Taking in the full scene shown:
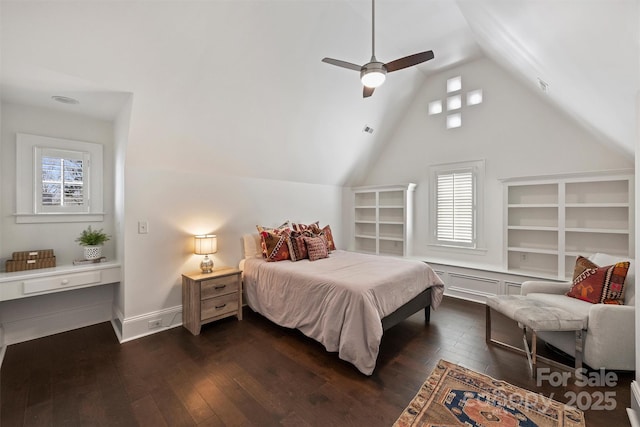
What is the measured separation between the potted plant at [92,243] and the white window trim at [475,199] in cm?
487

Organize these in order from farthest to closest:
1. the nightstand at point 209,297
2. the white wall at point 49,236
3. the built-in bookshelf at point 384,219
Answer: the built-in bookshelf at point 384,219, the nightstand at point 209,297, the white wall at point 49,236

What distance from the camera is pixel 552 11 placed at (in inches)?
65.2

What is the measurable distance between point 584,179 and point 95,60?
5274mm

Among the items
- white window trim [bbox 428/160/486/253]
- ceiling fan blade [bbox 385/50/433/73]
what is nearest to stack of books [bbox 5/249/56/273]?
ceiling fan blade [bbox 385/50/433/73]

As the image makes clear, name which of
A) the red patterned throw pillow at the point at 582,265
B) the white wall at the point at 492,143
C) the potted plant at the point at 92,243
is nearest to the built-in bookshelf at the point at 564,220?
the white wall at the point at 492,143

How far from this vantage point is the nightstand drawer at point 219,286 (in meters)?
3.05

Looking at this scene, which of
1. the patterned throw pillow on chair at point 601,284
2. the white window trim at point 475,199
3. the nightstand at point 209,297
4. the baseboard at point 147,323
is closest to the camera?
the patterned throw pillow on chair at point 601,284

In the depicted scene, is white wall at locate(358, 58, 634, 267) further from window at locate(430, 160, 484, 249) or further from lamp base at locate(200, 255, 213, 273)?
lamp base at locate(200, 255, 213, 273)

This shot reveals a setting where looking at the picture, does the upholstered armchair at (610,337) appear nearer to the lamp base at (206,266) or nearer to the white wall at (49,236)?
the lamp base at (206,266)

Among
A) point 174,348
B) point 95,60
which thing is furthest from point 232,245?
point 95,60

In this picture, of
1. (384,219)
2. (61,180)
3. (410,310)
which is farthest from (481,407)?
(61,180)

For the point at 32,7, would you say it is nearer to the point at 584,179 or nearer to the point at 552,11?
the point at 552,11

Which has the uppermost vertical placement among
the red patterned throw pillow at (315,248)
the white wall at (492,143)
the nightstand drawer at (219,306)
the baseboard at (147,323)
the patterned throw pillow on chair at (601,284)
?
the white wall at (492,143)

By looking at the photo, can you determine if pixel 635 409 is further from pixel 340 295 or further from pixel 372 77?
pixel 372 77
